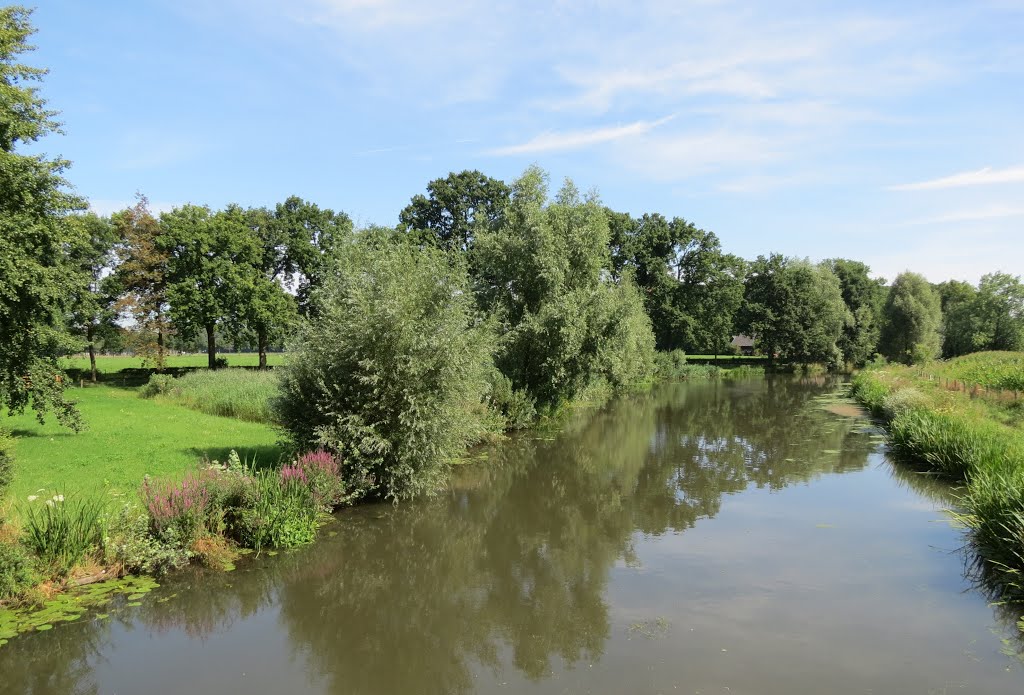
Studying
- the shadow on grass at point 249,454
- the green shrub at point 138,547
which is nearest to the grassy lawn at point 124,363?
the shadow on grass at point 249,454

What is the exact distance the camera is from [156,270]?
3919 centimetres

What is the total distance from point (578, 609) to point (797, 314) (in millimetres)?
64168

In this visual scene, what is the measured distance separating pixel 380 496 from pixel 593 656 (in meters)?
8.36

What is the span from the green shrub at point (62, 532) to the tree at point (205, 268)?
3128cm

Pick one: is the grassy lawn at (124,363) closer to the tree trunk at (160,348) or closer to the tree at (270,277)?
the tree at (270,277)

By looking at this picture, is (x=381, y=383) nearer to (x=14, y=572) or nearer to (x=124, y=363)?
(x=14, y=572)

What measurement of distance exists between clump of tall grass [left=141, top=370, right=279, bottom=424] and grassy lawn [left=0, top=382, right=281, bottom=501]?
830 mm

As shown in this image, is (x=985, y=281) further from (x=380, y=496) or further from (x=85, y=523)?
(x=85, y=523)

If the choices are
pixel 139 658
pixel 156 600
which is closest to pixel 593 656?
pixel 139 658

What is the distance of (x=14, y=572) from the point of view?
8.45 m

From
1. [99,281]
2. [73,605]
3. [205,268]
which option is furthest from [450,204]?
[73,605]

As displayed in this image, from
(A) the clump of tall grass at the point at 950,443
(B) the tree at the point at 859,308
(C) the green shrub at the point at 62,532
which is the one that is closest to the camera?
(C) the green shrub at the point at 62,532

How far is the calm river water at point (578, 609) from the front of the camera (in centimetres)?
758

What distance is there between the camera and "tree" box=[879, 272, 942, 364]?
6375 centimetres
